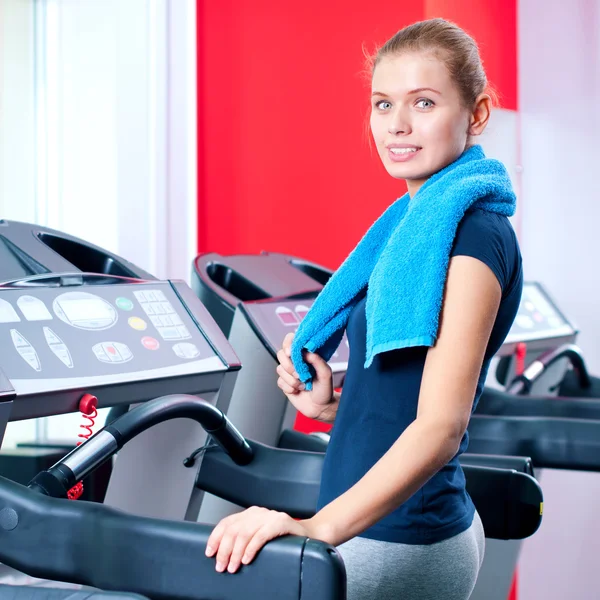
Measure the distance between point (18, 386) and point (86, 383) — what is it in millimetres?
105

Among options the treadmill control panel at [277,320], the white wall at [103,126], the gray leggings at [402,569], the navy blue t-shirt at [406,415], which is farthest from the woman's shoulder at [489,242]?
the white wall at [103,126]

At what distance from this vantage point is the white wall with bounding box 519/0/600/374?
3221mm

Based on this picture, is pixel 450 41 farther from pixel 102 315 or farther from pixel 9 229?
pixel 9 229

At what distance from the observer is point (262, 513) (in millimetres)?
849

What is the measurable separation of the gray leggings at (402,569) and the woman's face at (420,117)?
1.48 feet

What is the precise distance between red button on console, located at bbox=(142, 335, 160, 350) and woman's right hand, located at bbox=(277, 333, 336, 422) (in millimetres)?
199

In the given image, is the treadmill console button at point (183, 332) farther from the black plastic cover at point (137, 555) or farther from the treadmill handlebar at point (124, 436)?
the black plastic cover at point (137, 555)

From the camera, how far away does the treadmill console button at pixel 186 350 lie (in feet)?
4.46

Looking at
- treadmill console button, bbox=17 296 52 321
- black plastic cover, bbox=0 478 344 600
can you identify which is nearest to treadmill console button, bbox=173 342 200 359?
treadmill console button, bbox=17 296 52 321

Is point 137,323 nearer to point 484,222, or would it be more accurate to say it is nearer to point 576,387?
point 484,222

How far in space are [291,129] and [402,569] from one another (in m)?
1.96

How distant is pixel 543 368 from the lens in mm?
2312

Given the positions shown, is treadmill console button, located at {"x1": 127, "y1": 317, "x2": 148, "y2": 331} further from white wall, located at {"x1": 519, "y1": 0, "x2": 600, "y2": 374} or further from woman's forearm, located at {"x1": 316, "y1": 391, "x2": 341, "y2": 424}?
white wall, located at {"x1": 519, "y1": 0, "x2": 600, "y2": 374}

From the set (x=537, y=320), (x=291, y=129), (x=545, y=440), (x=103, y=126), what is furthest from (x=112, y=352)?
(x=537, y=320)
